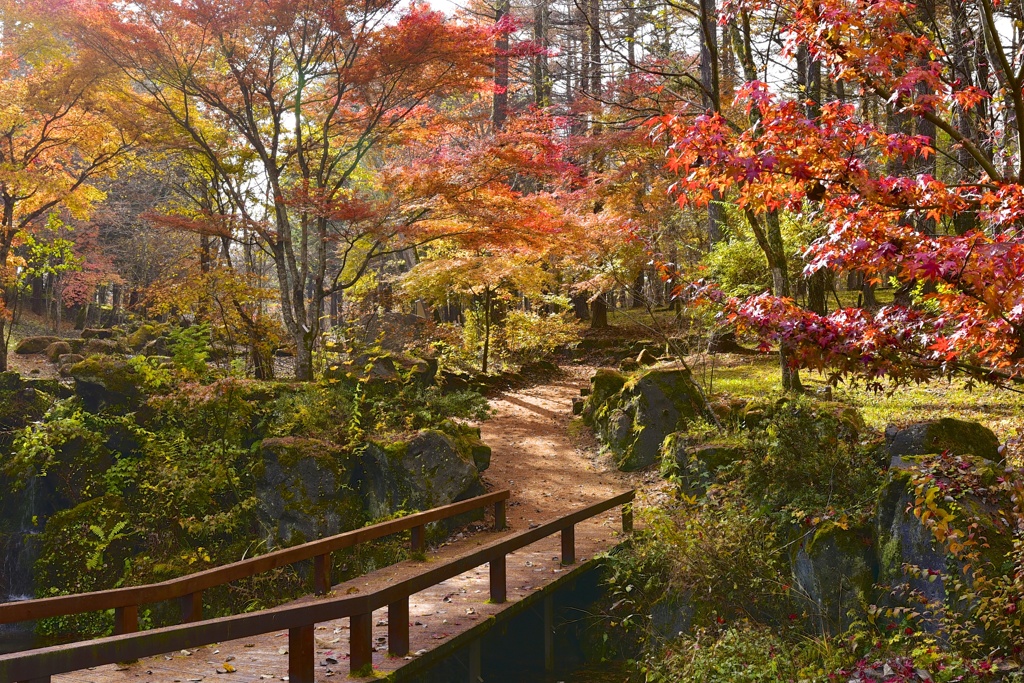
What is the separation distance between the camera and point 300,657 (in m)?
5.08

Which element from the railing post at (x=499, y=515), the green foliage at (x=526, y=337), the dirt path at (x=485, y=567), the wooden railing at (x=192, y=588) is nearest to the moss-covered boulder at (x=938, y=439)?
the dirt path at (x=485, y=567)

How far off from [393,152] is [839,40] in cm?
2241

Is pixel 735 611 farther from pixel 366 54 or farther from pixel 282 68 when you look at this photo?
pixel 282 68

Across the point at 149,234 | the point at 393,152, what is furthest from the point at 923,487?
the point at 149,234

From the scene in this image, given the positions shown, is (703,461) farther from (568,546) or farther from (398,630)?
(398,630)

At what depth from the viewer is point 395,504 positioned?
1028 cm

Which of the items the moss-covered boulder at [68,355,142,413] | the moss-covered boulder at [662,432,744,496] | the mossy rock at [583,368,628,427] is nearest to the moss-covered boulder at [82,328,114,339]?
the moss-covered boulder at [68,355,142,413]

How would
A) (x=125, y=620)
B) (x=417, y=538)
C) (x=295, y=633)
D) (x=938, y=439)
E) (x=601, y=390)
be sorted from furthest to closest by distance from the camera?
(x=601, y=390) < (x=417, y=538) < (x=938, y=439) < (x=125, y=620) < (x=295, y=633)

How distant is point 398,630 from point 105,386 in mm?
8504

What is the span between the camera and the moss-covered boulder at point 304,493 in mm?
10086

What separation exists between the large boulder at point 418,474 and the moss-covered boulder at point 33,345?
17630 millimetres

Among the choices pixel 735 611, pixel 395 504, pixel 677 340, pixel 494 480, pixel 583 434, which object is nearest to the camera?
pixel 735 611

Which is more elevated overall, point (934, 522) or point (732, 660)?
point (934, 522)

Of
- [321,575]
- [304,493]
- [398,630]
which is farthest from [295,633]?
[304,493]
